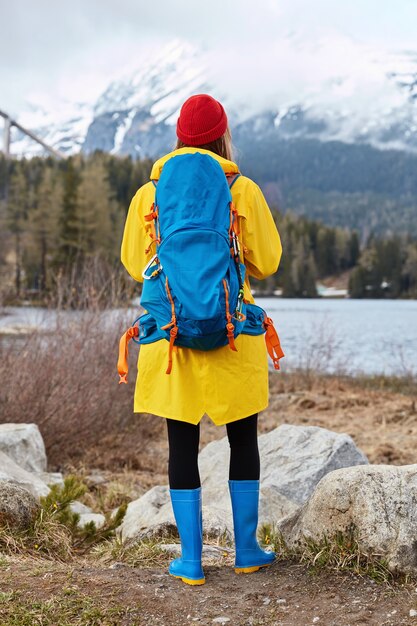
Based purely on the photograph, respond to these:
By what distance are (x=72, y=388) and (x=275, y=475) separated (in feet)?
11.8

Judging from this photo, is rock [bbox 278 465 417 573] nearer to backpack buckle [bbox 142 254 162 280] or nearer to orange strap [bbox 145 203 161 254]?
backpack buckle [bbox 142 254 162 280]

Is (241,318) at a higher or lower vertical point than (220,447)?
higher

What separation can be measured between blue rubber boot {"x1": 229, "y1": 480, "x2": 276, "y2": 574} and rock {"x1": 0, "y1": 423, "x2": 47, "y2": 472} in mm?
3886

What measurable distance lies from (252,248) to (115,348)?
21.5 ft

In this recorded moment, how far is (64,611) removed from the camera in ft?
9.47

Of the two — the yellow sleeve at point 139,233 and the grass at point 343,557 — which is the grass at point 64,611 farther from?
the yellow sleeve at point 139,233

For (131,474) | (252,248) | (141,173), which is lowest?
(131,474)

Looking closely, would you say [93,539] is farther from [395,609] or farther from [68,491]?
[395,609]

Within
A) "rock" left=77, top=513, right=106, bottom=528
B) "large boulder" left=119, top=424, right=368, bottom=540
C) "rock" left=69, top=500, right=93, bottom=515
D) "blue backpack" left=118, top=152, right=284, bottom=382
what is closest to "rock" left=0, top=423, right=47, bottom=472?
"rock" left=69, top=500, right=93, bottom=515

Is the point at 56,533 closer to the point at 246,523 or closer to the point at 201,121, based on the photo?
the point at 246,523

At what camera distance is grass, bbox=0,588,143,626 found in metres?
2.82

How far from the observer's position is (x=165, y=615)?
2.90 metres

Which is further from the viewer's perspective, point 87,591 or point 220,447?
point 220,447

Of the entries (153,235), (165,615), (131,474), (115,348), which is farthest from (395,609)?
(115,348)
